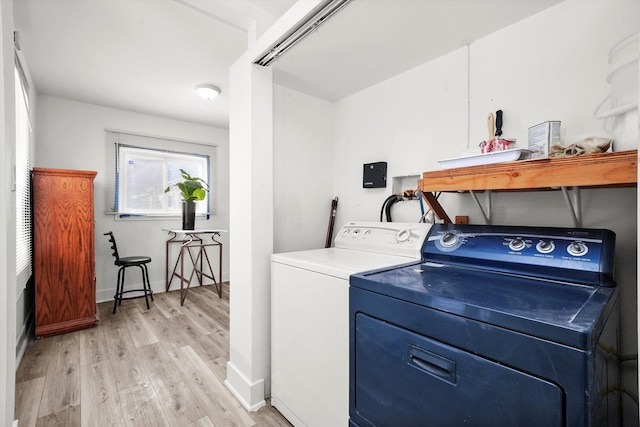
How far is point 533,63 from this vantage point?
1.42 meters

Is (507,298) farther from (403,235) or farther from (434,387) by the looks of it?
(403,235)

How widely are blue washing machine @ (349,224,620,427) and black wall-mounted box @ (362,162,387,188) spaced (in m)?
0.84

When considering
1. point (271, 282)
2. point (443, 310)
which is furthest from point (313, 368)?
point (443, 310)

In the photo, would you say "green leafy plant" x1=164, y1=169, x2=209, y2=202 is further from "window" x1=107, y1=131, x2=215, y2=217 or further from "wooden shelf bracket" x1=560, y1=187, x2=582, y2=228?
"wooden shelf bracket" x1=560, y1=187, x2=582, y2=228

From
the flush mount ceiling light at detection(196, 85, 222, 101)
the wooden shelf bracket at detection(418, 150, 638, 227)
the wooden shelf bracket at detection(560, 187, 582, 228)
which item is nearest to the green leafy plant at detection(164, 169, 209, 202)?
the flush mount ceiling light at detection(196, 85, 222, 101)

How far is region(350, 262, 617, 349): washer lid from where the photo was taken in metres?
0.69

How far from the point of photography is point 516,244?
120 centimetres

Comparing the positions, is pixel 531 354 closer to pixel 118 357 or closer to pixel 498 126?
pixel 498 126

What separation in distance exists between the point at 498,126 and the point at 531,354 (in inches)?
46.1

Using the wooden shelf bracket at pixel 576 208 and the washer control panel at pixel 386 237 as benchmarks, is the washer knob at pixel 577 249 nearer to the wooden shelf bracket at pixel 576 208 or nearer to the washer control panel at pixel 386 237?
the wooden shelf bracket at pixel 576 208

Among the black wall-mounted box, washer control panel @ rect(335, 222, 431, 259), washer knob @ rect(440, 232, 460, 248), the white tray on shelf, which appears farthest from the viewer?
the black wall-mounted box

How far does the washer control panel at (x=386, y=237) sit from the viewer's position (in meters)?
1.54

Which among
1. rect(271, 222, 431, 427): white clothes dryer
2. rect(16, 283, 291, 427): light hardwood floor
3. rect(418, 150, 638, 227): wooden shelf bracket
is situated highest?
rect(418, 150, 638, 227): wooden shelf bracket

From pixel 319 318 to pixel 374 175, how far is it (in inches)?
44.6
